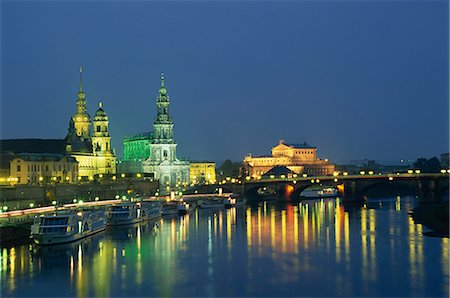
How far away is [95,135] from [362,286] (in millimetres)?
85661

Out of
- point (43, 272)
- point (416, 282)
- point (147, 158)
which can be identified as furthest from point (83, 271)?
point (147, 158)

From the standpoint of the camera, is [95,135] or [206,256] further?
[95,135]

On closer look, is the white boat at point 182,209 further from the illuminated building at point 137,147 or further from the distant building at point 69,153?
the illuminated building at point 137,147

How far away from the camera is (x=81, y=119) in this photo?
118438mm

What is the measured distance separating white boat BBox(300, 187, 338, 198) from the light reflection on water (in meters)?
55.6

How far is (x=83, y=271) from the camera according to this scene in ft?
126

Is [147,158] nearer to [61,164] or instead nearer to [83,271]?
[61,164]

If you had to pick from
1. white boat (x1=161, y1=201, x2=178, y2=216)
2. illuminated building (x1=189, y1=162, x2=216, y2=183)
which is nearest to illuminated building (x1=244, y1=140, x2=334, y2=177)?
illuminated building (x1=189, y1=162, x2=216, y2=183)

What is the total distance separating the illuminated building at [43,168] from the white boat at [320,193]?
40416 millimetres

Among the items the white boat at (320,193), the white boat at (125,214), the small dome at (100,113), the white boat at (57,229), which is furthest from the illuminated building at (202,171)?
the white boat at (57,229)

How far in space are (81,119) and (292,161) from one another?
74223 millimetres

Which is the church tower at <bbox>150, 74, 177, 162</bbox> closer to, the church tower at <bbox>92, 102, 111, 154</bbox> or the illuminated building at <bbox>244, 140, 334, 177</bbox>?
the church tower at <bbox>92, 102, 111, 154</bbox>

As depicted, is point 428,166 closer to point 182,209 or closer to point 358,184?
point 358,184

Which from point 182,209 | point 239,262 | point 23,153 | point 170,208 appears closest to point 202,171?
point 23,153
